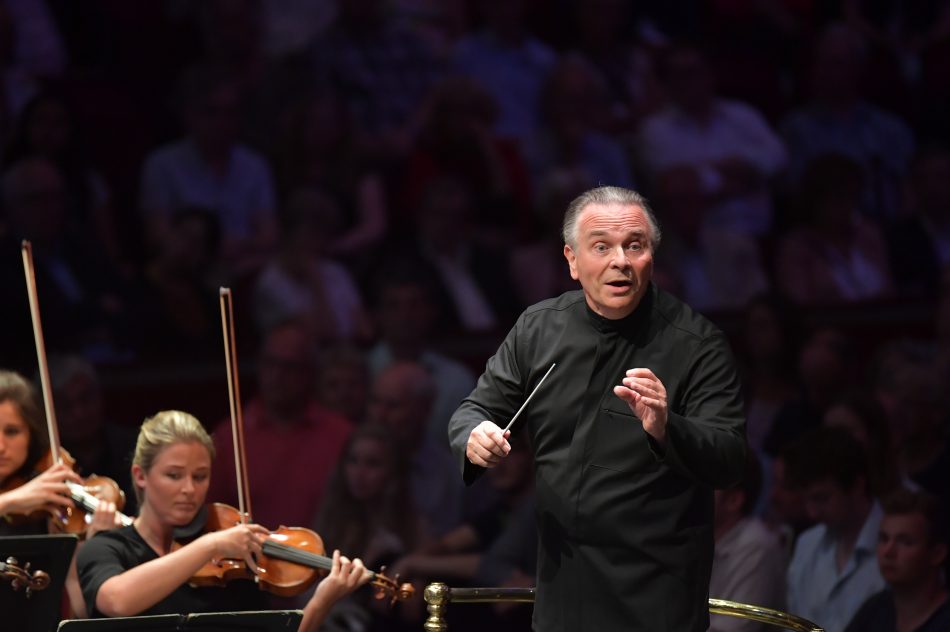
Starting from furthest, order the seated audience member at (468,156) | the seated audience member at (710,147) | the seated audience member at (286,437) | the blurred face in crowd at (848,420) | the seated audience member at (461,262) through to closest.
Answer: the seated audience member at (710,147) → the seated audience member at (468,156) → the seated audience member at (461,262) → the seated audience member at (286,437) → the blurred face in crowd at (848,420)

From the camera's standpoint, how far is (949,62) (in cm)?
860

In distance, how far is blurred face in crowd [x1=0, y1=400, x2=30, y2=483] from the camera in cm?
402

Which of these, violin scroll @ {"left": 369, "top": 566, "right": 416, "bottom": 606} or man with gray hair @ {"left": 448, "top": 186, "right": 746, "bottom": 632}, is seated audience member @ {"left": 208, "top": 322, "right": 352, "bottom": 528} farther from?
man with gray hair @ {"left": 448, "top": 186, "right": 746, "bottom": 632}

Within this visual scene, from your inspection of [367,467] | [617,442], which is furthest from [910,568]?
[367,467]

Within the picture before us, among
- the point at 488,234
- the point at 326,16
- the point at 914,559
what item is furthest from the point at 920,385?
the point at 326,16

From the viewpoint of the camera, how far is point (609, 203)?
3.11 meters

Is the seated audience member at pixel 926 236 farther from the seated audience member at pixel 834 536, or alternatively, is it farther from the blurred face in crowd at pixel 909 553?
the blurred face in crowd at pixel 909 553

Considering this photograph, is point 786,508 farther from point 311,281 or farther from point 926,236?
point 926,236

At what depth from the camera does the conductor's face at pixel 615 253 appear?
10.0ft

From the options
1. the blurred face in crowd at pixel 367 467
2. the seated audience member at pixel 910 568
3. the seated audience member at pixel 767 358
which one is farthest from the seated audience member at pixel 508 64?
the seated audience member at pixel 910 568

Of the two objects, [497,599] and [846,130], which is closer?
[497,599]

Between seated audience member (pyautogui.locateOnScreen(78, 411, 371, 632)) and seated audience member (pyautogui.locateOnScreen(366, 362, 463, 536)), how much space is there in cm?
227

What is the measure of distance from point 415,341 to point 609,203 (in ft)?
11.7

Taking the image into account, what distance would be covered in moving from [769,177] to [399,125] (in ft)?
6.39
